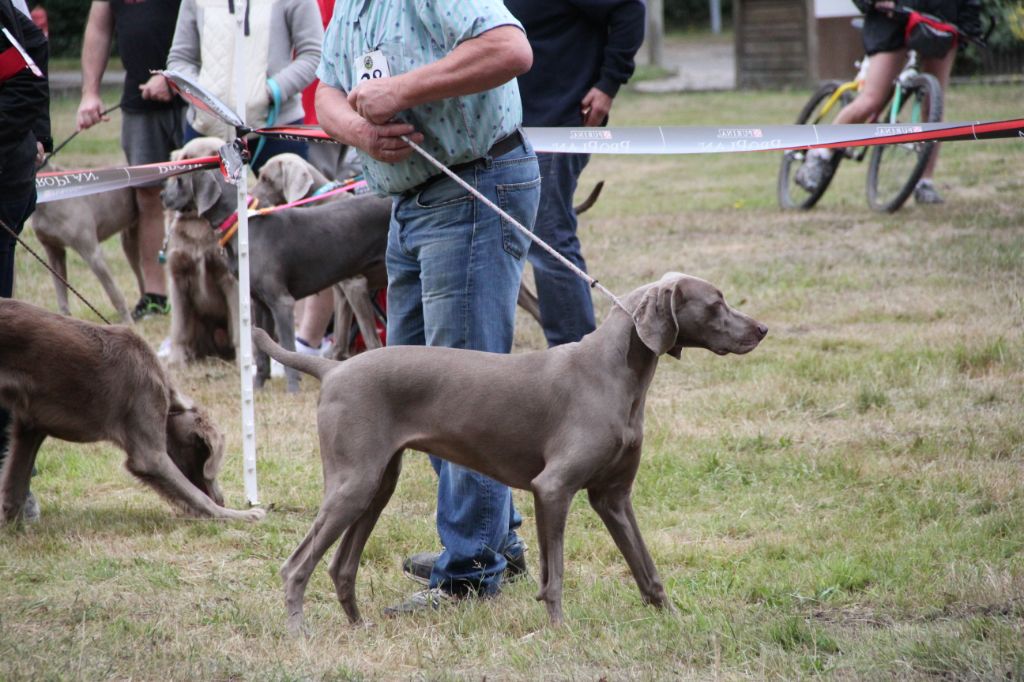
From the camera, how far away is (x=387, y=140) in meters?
3.41

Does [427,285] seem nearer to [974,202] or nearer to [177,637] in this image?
[177,637]

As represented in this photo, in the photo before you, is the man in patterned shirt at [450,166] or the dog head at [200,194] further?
the dog head at [200,194]

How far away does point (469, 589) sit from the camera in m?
3.76

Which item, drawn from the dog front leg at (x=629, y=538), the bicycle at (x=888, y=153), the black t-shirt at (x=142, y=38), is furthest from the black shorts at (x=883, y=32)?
the dog front leg at (x=629, y=538)

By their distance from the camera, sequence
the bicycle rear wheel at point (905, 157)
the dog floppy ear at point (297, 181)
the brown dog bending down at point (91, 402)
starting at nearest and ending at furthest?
1. the brown dog bending down at point (91, 402)
2. the dog floppy ear at point (297, 181)
3. the bicycle rear wheel at point (905, 157)

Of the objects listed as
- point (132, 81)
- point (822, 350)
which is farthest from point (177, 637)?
point (132, 81)

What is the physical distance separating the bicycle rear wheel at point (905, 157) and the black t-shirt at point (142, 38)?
516cm

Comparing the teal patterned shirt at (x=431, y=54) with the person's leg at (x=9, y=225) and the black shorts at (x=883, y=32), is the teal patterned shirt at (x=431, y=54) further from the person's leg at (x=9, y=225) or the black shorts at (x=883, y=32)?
the black shorts at (x=883, y=32)

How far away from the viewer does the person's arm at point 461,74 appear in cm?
324

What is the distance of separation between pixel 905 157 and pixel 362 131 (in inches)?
317

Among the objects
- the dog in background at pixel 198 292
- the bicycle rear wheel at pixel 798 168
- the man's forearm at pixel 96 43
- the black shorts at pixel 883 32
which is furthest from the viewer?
the bicycle rear wheel at pixel 798 168

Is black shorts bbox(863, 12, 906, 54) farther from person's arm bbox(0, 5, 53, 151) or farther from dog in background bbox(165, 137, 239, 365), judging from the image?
person's arm bbox(0, 5, 53, 151)

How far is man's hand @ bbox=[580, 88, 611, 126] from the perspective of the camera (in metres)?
5.43

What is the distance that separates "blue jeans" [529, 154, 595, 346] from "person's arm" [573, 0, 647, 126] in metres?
0.26
